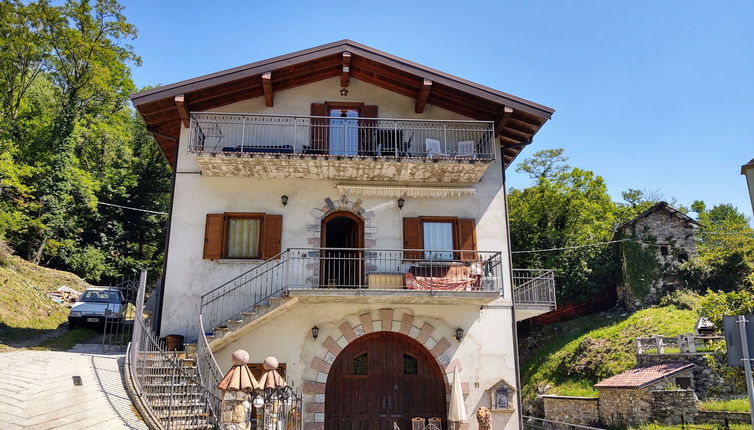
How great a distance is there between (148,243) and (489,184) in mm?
24242

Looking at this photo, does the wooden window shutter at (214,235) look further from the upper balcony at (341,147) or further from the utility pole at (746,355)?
the utility pole at (746,355)

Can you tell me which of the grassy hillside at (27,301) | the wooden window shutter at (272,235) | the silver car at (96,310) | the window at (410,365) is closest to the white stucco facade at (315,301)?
the wooden window shutter at (272,235)

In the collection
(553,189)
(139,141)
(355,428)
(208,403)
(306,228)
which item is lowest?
(355,428)

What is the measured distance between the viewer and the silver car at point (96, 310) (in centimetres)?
1728

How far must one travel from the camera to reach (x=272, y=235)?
13.9 meters

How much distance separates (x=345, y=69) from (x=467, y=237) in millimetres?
5568

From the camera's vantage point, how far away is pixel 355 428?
1284 cm

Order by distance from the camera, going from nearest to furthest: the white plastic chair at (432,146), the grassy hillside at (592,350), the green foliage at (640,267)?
the white plastic chair at (432,146) → the grassy hillside at (592,350) → the green foliage at (640,267)

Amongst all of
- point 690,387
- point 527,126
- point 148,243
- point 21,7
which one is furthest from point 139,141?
point 690,387

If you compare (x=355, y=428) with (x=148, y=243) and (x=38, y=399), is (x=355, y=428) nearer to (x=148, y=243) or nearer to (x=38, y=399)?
(x=38, y=399)

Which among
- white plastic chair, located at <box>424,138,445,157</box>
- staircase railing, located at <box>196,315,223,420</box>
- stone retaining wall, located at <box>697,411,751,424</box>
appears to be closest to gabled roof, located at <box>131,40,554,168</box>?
white plastic chair, located at <box>424,138,445,157</box>

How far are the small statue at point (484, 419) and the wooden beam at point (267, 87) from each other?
31.2ft

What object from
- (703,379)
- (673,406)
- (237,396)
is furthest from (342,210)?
(703,379)

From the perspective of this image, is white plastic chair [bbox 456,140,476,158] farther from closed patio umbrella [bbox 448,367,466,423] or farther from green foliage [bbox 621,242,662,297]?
green foliage [bbox 621,242,662,297]
